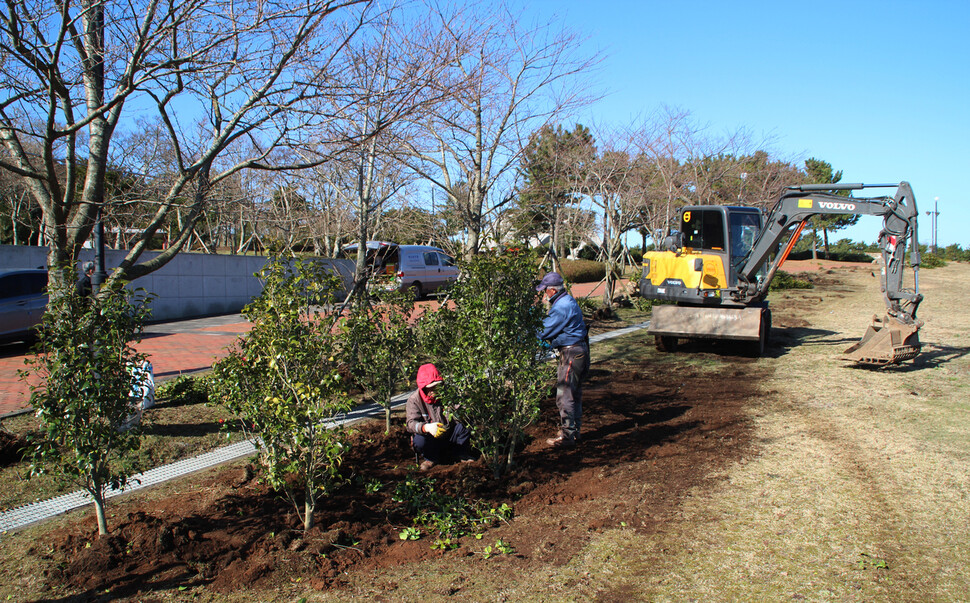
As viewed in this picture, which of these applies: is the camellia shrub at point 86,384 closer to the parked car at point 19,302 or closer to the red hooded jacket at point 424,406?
the red hooded jacket at point 424,406

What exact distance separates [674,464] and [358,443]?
281 centimetres

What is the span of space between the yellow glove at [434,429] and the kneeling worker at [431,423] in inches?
1.1

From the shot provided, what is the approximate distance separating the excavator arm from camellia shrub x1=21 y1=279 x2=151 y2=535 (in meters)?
9.36

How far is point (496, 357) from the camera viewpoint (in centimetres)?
466

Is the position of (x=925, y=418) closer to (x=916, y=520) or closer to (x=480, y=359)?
(x=916, y=520)

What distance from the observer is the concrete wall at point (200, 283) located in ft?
53.6

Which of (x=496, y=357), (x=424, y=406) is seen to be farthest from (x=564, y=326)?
(x=424, y=406)

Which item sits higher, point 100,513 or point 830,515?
point 100,513

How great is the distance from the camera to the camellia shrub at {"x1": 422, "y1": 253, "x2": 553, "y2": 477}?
467 centimetres

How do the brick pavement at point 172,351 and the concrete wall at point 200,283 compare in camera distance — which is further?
the concrete wall at point 200,283

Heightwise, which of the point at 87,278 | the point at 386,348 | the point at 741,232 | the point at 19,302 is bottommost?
the point at 386,348

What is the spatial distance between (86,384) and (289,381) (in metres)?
1.14

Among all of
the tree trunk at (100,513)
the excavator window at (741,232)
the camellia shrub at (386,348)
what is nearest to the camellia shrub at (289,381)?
Result: the tree trunk at (100,513)

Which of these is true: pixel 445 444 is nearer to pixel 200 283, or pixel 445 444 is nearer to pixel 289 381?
pixel 289 381
